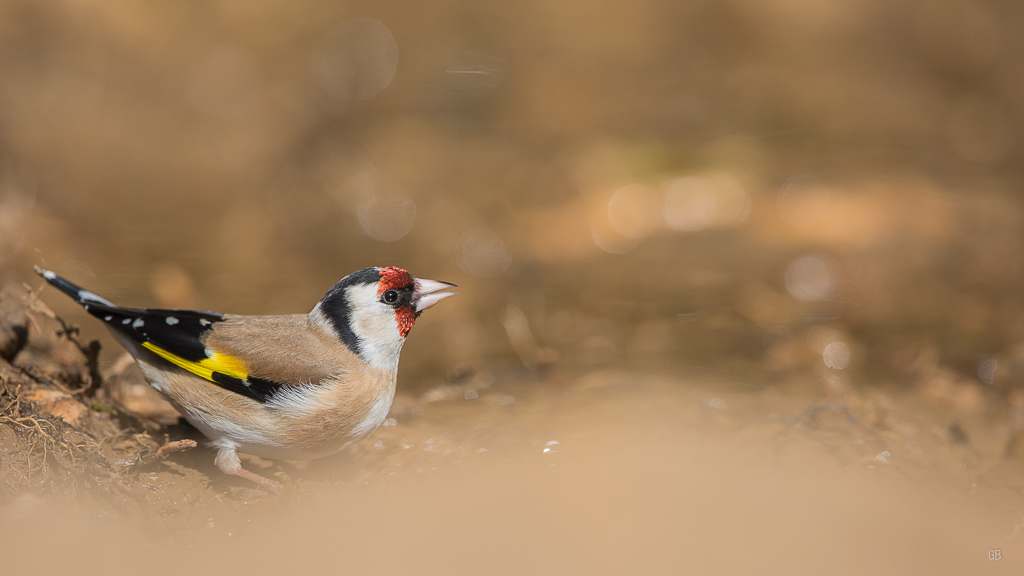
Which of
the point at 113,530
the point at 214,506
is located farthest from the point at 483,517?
the point at 113,530

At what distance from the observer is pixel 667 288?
6.31 meters

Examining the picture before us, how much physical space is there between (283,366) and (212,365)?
0.32 metres

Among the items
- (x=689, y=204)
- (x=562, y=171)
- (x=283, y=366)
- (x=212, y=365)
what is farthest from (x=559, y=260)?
(x=212, y=365)

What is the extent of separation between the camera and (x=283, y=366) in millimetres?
3336

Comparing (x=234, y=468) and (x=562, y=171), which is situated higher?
(x=562, y=171)

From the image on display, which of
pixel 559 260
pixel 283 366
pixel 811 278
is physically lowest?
pixel 811 278

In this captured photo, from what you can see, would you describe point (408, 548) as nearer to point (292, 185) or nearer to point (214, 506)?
point (214, 506)

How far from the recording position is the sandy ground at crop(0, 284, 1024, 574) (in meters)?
2.65

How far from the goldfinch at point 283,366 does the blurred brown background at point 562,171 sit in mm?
1528

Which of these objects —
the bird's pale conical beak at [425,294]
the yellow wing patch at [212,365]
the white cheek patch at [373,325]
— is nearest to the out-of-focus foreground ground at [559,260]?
the yellow wing patch at [212,365]

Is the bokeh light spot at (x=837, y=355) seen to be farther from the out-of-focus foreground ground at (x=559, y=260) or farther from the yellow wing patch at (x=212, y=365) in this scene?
the yellow wing patch at (x=212, y=365)

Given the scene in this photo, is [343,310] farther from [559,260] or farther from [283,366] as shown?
[559,260]

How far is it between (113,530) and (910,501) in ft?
11.4

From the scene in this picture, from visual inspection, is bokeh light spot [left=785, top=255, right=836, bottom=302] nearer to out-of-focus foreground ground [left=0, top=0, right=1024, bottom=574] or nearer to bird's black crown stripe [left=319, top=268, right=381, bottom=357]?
out-of-focus foreground ground [left=0, top=0, right=1024, bottom=574]
